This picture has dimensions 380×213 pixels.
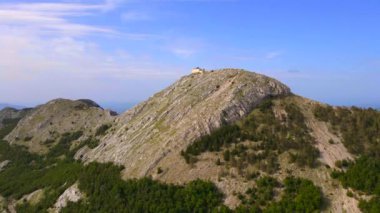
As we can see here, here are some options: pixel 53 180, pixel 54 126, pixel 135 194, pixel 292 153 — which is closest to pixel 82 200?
pixel 135 194

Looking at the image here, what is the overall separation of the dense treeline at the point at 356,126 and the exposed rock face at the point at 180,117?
964cm

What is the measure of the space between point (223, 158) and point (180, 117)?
48.9 feet

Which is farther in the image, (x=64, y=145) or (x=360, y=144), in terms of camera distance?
(x=64, y=145)

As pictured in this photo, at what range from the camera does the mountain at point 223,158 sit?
61625 millimetres

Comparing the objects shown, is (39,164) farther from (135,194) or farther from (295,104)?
(295,104)

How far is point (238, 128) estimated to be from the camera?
7488cm

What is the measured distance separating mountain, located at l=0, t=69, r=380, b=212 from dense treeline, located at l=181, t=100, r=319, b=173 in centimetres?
Answer: 16

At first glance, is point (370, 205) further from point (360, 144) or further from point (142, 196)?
point (142, 196)

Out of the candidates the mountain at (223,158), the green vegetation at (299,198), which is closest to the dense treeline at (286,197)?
the green vegetation at (299,198)

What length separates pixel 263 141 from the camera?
71.4 metres

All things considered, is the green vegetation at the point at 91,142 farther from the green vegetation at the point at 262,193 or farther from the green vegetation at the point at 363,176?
the green vegetation at the point at 363,176

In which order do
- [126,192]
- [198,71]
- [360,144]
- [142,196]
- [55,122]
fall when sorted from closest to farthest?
[142,196] < [126,192] < [360,144] < [198,71] < [55,122]

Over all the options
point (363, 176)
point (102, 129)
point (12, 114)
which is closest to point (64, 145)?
point (102, 129)

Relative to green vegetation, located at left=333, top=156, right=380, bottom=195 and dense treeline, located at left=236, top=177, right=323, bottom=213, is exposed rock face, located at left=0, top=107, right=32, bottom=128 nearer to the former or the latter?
dense treeline, located at left=236, top=177, right=323, bottom=213
